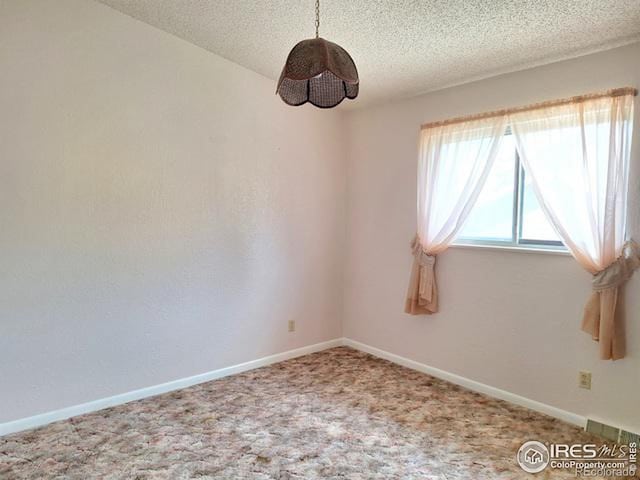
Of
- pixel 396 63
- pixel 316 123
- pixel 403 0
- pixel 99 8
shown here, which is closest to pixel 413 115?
pixel 396 63

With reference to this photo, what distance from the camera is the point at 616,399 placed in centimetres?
255

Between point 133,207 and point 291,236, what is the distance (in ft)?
4.76

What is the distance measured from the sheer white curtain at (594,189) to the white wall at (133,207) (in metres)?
2.10

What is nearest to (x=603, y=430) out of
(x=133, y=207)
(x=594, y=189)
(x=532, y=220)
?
(x=532, y=220)

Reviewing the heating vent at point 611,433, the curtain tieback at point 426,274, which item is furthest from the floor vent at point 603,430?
the curtain tieback at point 426,274

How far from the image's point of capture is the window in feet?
9.56

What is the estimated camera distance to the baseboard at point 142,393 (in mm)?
2536

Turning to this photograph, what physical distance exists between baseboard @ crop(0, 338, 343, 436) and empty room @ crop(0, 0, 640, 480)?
0.02 m

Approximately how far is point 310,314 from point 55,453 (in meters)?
2.33

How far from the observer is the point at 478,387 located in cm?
320

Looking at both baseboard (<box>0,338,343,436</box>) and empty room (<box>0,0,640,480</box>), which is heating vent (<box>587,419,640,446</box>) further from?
baseboard (<box>0,338,343,436</box>)

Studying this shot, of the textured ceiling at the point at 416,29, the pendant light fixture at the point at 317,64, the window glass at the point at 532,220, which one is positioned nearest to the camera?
the pendant light fixture at the point at 317,64

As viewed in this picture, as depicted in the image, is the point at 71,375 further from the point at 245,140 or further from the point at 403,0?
the point at 403,0

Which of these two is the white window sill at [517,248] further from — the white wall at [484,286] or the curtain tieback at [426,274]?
the curtain tieback at [426,274]
